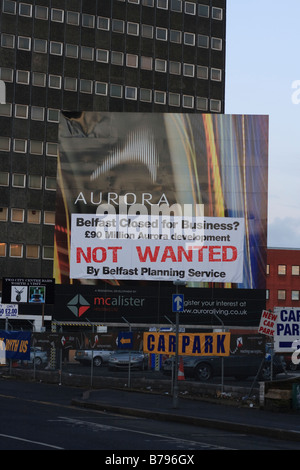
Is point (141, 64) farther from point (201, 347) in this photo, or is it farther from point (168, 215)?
point (201, 347)

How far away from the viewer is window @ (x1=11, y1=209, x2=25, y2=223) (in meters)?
95.7

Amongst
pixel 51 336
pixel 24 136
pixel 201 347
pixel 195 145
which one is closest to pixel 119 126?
pixel 195 145

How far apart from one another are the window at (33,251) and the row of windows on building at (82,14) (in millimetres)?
25266

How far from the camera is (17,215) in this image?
95938 mm

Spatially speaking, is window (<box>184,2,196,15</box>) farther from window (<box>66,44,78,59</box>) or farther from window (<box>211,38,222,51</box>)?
window (<box>66,44,78,59</box>)

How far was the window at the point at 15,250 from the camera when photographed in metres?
95.2

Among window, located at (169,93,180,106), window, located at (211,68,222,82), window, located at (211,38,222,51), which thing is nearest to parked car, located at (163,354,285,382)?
window, located at (169,93,180,106)

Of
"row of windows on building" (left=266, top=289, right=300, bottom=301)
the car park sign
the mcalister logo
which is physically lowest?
the car park sign

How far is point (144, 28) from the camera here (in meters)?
101

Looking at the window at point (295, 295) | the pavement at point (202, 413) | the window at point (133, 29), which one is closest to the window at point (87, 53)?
the window at point (133, 29)

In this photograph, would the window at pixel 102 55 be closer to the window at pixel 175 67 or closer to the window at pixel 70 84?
the window at pixel 70 84

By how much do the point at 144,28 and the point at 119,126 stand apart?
172 feet

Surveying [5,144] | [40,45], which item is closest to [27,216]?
[5,144]

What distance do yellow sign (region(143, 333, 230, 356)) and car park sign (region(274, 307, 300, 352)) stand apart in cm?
441
